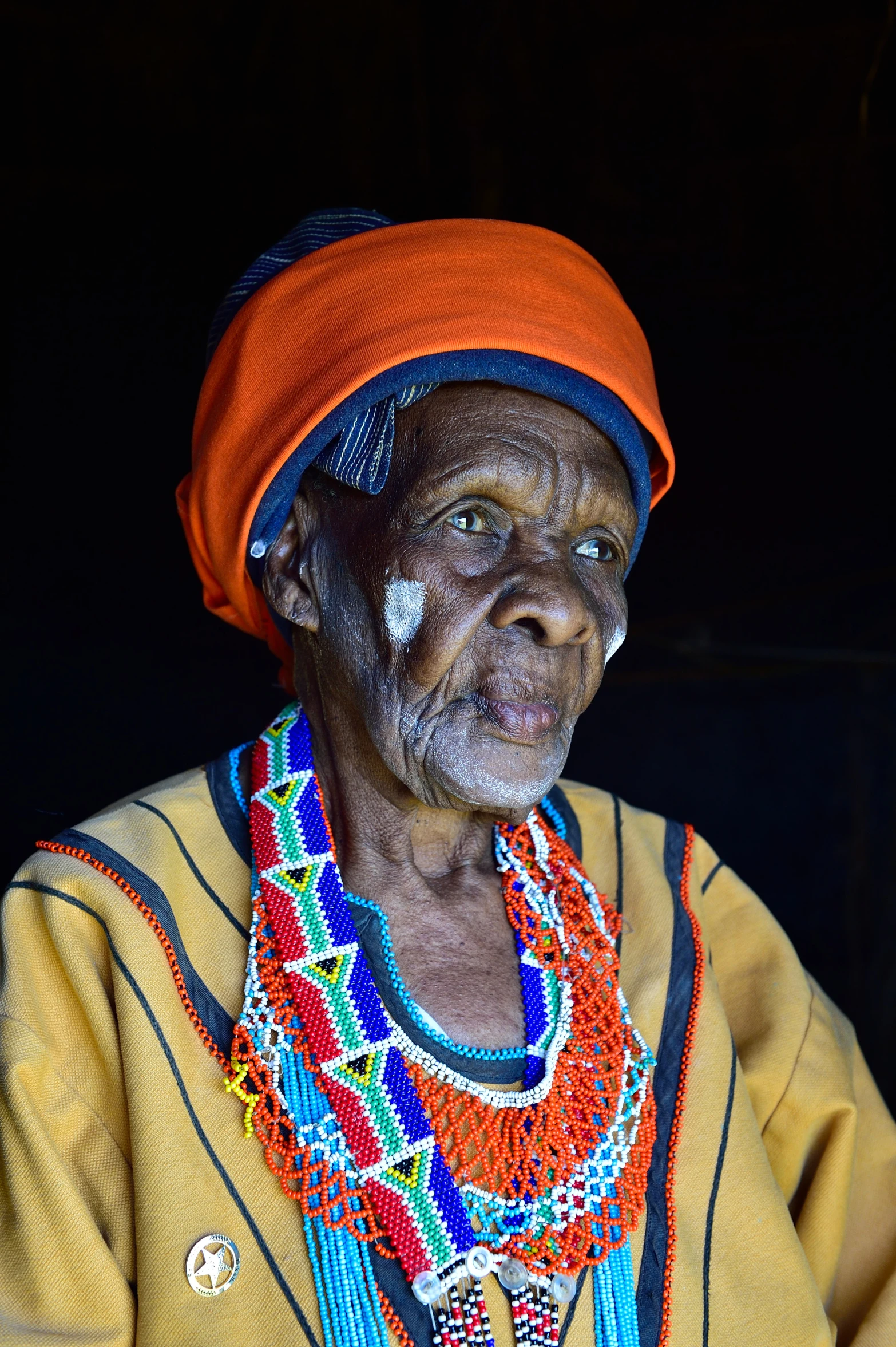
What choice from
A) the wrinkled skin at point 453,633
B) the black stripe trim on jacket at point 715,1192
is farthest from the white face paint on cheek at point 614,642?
the black stripe trim on jacket at point 715,1192

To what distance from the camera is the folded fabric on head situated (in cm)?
184

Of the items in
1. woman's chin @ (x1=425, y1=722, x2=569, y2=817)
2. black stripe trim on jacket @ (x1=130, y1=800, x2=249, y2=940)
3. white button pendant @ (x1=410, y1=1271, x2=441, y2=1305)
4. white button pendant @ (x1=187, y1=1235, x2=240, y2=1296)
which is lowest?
white button pendant @ (x1=410, y1=1271, x2=441, y2=1305)

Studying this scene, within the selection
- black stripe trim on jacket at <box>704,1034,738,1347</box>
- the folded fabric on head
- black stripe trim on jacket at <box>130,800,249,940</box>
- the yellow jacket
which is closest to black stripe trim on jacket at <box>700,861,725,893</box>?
the yellow jacket

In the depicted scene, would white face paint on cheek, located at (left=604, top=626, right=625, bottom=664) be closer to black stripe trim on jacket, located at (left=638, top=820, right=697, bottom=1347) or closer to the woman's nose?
the woman's nose

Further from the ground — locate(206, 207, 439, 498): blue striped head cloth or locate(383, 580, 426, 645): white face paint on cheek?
locate(206, 207, 439, 498): blue striped head cloth

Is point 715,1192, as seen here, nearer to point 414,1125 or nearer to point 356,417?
point 414,1125

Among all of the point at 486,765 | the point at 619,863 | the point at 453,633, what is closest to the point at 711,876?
the point at 619,863

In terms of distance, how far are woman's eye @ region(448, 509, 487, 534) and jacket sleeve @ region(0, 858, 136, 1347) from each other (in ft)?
2.31

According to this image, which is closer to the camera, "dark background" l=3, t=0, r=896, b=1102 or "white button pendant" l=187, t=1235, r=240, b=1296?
"white button pendant" l=187, t=1235, r=240, b=1296

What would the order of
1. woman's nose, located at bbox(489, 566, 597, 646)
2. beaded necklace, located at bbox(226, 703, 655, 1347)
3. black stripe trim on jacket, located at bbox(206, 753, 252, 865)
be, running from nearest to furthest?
beaded necklace, located at bbox(226, 703, 655, 1347) < woman's nose, located at bbox(489, 566, 597, 646) < black stripe trim on jacket, located at bbox(206, 753, 252, 865)

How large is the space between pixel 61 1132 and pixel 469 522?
97 centimetres

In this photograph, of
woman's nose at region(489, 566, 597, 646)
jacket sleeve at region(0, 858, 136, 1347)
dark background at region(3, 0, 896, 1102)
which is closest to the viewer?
jacket sleeve at region(0, 858, 136, 1347)

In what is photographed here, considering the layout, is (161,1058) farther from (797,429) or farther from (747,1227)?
(797,429)

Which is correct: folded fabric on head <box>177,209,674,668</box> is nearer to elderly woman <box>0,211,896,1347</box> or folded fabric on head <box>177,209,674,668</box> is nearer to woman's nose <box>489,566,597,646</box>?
elderly woman <box>0,211,896,1347</box>
